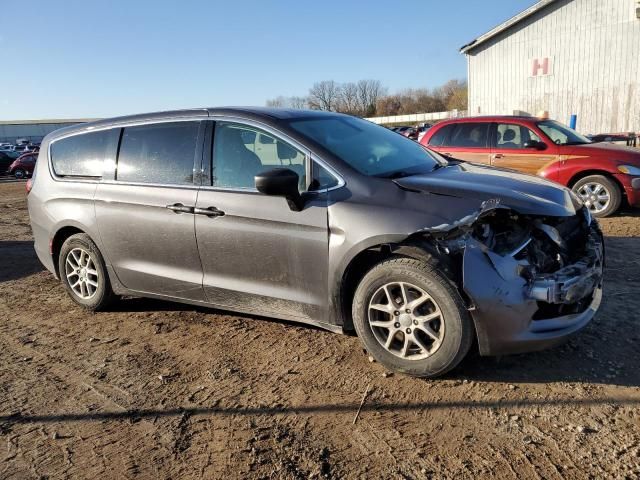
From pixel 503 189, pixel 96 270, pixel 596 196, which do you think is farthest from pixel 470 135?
pixel 96 270

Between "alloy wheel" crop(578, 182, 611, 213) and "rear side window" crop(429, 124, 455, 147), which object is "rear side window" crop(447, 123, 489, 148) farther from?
"alloy wheel" crop(578, 182, 611, 213)

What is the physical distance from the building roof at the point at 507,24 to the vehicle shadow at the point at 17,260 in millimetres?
20413

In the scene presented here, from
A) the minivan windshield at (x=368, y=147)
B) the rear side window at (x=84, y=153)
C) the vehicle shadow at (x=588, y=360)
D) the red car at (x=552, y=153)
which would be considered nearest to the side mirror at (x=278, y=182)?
the minivan windshield at (x=368, y=147)

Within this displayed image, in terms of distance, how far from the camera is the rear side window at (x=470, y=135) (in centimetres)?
888

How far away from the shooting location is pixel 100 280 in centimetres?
471

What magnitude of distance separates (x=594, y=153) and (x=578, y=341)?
5434mm

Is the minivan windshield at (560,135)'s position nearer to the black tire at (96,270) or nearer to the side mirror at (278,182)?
the side mirror at (278,182)

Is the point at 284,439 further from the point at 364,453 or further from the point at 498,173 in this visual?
the point at 498,173

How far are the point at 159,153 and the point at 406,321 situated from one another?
2.49 m

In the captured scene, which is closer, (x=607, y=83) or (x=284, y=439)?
(x=284, y=439)

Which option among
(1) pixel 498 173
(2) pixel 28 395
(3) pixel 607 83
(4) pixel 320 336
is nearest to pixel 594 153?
(1) pixel 498 173

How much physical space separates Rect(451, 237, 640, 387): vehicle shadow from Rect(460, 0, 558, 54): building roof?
20.6 m

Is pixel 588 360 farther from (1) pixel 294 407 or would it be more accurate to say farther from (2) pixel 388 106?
(2) pixel 388 106

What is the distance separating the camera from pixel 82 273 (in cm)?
487
